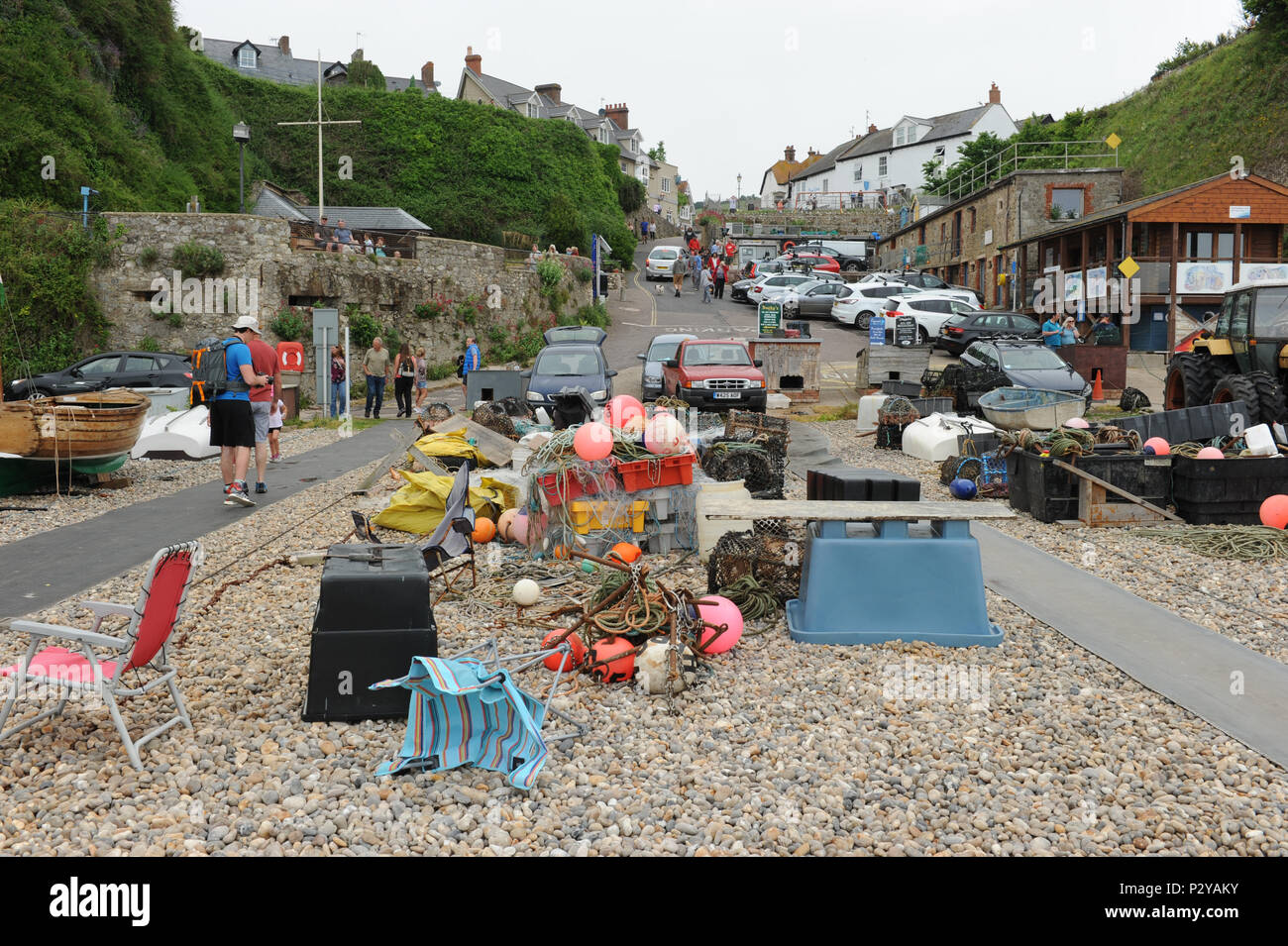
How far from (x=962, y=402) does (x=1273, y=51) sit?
2617 cm

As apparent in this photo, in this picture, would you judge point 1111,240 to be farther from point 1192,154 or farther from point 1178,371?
point 1178,371

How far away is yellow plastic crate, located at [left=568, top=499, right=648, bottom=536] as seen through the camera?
328 inches

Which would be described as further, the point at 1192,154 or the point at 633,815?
the point at 1192,154

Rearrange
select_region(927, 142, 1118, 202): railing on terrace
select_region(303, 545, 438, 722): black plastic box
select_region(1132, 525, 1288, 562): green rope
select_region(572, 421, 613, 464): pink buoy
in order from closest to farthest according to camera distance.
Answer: select_region(303, 545, 438, 722): black plastic box
select_region(572, 421, 613, 464): pink buoy
select_region(1132, 525, 1288, 562): green rope
select_region(927, 142, 1118, 202): railing on terrace

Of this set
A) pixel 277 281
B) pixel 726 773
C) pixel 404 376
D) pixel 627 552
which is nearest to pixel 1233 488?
pixel 627 552

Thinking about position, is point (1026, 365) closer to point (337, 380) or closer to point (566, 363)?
point (566, 363)

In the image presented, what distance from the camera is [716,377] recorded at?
58.7 ft

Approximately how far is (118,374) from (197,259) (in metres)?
7.00

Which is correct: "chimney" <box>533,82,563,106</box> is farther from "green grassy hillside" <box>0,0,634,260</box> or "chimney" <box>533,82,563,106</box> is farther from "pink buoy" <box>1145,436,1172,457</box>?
"pink buoy" <box>1145,436,1172,457</box>

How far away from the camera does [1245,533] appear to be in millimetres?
8969

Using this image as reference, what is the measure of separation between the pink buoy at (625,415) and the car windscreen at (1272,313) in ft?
28.4

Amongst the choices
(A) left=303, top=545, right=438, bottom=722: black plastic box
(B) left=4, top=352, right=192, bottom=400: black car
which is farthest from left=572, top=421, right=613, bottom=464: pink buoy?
(B) left=4, top=352, right=192, bottom=400: black car

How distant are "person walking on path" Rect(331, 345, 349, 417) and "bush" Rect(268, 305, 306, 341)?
3.53m
